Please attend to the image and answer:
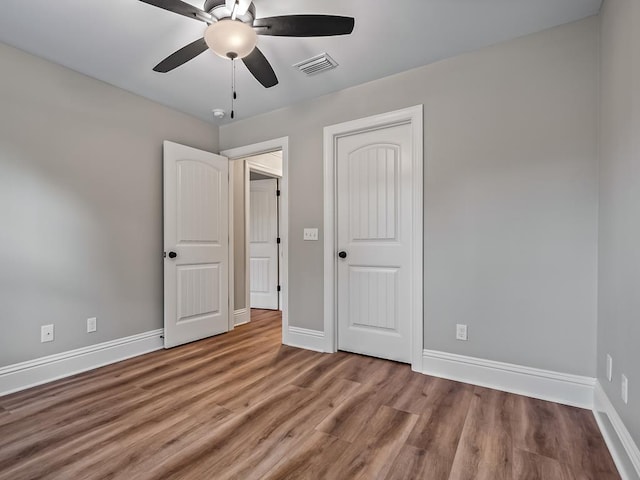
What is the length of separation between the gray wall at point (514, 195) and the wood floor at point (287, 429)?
461 millimetres

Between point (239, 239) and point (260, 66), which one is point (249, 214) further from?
point (260, 66)

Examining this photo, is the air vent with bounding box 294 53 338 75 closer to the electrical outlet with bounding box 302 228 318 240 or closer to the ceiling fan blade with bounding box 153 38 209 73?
the ceiling fan blade with bounding box 153 38 209 73

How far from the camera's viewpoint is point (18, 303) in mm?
2322

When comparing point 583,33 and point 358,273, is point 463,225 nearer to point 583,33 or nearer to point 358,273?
point 358,273

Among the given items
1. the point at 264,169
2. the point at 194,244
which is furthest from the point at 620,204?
the point at 264,169

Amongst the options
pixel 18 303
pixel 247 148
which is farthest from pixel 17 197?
pixel 247 148

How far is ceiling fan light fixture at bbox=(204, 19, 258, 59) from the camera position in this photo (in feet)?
5.40

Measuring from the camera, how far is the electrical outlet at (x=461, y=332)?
241 centimetres

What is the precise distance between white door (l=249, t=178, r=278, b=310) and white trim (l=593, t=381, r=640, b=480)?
395cm

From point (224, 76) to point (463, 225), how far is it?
2.28m

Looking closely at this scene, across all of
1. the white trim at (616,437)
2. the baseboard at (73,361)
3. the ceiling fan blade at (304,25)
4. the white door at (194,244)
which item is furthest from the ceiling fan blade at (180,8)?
the white trim at (616,437)

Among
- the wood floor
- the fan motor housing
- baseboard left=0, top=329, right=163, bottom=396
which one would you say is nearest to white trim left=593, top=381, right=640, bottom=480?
the wood floor

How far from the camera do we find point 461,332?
7.97 feet

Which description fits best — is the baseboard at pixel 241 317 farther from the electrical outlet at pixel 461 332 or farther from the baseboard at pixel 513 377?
the electrical outlet at pixel 461 332
